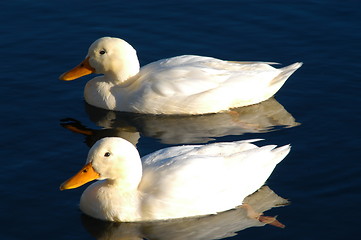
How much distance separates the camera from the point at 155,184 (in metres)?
9.45

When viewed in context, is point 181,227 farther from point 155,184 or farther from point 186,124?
point 186,124

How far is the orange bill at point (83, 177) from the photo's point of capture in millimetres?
9398

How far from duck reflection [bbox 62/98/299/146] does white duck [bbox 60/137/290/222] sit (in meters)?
1.77

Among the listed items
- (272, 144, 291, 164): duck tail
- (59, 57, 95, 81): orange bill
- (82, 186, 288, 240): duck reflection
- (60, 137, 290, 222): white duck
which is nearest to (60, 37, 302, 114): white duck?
(59, 57, 95, 81): orange bill

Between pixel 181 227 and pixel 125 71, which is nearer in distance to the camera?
pixel 181 227

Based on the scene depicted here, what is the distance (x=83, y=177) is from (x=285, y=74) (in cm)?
419

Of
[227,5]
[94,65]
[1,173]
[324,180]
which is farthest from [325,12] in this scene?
[1,173]

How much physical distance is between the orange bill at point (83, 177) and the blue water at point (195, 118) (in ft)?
1.19

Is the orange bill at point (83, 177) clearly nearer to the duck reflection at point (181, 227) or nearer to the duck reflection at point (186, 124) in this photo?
the duck reflection at point (181, 227)

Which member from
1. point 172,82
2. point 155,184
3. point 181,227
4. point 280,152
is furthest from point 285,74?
point 181,227

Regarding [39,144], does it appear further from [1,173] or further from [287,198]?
[287,198]

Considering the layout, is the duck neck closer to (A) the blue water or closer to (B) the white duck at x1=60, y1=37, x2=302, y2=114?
(B) the white duck at x1=60, y1=37, x2=302, y2=114

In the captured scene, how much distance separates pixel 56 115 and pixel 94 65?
0.96m

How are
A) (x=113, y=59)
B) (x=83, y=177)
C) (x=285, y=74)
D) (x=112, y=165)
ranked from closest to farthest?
(x=112, y=165), (x=83, y=177), (x=113, y=59), (x=285, y=74)
